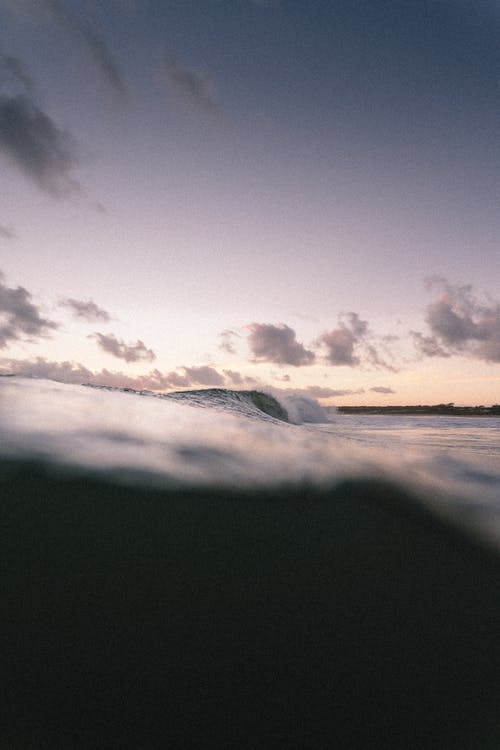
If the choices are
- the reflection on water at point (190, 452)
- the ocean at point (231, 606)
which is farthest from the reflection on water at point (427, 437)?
the ocean at point (231, 606)

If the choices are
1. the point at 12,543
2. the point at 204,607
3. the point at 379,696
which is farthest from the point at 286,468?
the point at 12,543

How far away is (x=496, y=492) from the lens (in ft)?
9.93

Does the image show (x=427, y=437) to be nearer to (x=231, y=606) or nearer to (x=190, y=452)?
(x=190, y=452)

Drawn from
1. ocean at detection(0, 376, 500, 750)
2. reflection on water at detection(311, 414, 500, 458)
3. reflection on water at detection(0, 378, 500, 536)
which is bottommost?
ocean at detection(0, 376, 500, 750)

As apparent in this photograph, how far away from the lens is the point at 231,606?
144cm

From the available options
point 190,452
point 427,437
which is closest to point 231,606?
point 190,452

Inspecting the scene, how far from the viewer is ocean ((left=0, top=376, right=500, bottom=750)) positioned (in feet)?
3.64

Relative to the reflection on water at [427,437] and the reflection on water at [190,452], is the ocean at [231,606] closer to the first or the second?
the reflection on water at [190,452]

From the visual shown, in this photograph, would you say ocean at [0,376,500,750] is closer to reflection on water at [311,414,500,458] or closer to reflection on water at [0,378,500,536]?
reflection on water at [0,378,500,536]

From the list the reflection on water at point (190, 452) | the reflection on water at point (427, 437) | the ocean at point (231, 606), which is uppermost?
the reflection on water at point (190, 452)

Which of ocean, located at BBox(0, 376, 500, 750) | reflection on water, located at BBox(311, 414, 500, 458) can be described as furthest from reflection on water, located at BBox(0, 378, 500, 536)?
reflection on water, located at BBox(311, 414, 500, 458)

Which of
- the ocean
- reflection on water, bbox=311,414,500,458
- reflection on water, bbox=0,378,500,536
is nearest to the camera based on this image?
the ocean

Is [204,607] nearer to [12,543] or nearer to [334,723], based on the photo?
[334,723]

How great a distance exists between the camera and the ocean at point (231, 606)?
1110 millimetres
